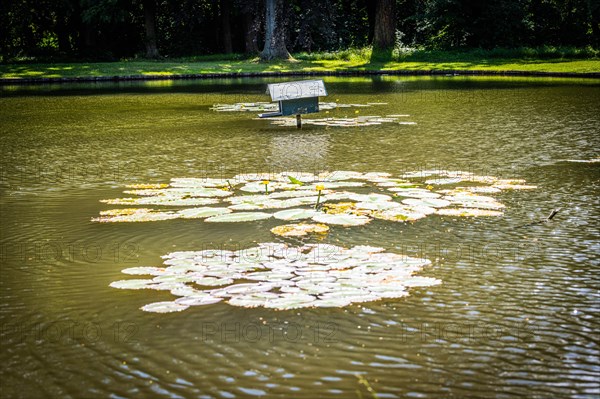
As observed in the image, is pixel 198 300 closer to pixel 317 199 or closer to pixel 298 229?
pixel 298 229

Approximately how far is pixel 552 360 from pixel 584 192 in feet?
13.8

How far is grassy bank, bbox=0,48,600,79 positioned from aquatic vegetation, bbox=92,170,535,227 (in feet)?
69.6

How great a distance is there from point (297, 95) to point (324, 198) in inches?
238

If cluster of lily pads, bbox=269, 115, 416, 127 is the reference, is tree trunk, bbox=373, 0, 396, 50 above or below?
above

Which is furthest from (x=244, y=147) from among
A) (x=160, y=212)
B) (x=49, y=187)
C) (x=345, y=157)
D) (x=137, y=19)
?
(x=137, y=19)

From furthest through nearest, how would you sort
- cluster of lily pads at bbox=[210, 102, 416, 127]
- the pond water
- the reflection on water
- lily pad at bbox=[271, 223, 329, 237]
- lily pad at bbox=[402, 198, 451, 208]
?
cluster of lily pads at bbox=[210, 102, 416, 127]
the reflection on water
lily pad at bbox=[402, 198, 451, 208]
lily pad at bbox=[271, 223, 329, 237]
the pond water

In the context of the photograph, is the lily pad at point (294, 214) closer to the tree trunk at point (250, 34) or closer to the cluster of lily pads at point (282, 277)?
the cluster of lily pads at point (282, 277)

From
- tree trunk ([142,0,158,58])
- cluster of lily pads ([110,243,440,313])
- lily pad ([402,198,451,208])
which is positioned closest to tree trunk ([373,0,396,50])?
tree trunk ([142,0,158,58])

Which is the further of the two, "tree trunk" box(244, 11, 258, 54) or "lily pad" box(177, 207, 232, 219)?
"tree trunk" box(244, 11, 258, 54)

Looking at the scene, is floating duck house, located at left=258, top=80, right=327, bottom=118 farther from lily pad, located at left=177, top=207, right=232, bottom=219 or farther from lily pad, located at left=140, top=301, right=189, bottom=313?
lily pad, located at left=140, top=301, right=189, bottom=313

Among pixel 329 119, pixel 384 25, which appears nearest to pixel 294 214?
pixel 329 119

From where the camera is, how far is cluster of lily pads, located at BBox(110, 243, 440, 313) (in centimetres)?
440

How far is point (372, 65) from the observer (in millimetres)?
32938

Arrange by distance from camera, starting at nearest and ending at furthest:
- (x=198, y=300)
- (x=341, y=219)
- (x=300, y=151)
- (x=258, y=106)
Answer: (x=198, y=300) → (x=341, y=219) → (x=300, y=151) → (x=258, y=106)
